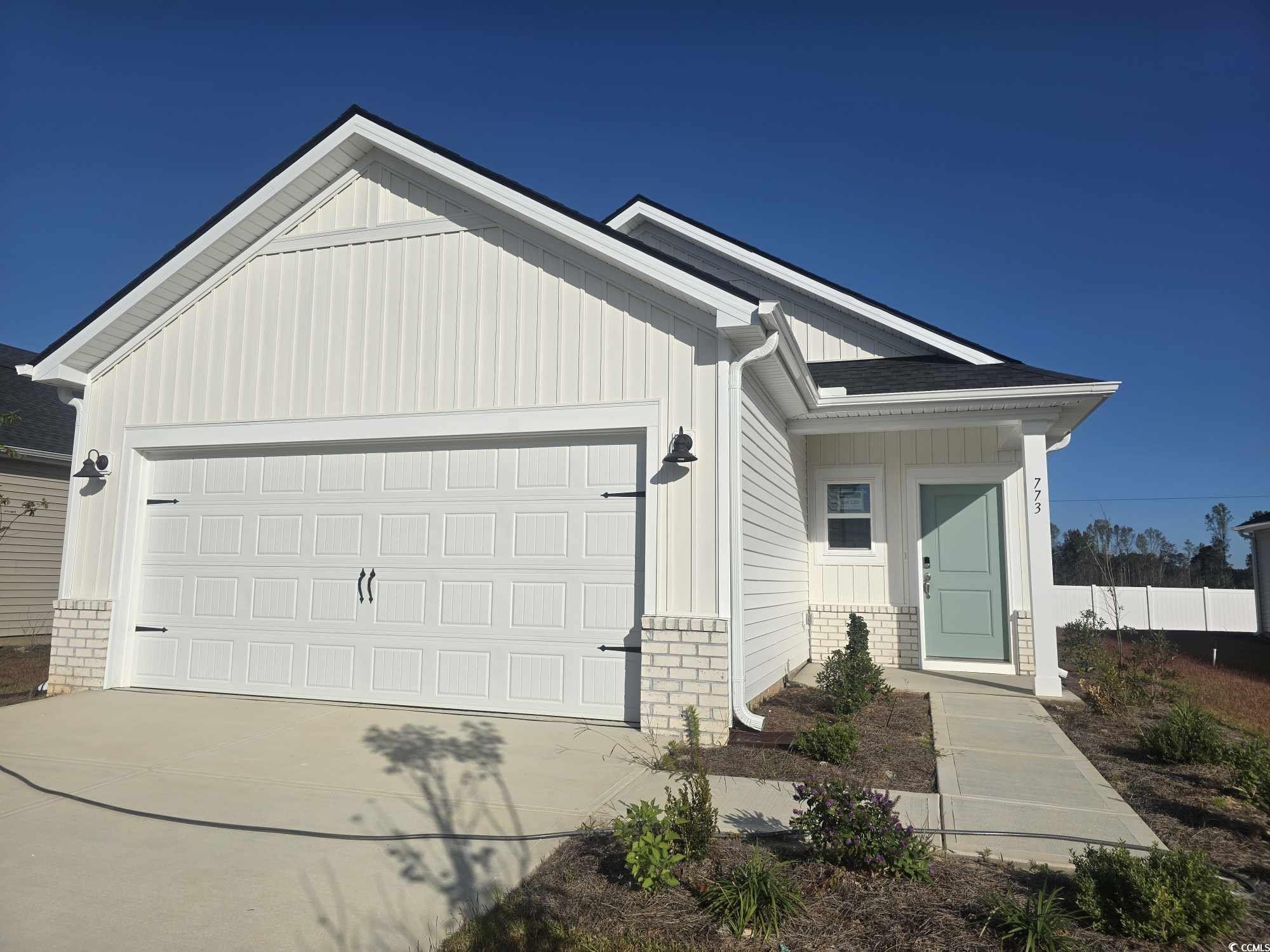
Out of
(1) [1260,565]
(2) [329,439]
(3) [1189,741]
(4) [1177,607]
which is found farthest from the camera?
(4) [1177,607]

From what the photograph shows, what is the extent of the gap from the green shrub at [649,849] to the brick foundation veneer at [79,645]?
6.65m

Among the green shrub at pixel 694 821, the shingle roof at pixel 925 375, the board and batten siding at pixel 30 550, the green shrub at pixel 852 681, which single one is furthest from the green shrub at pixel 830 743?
the board and batten siding at pixel 30 550

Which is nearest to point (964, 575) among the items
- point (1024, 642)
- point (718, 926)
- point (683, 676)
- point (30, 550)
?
point (1024, 642)

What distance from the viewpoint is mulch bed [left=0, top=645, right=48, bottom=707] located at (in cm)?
748

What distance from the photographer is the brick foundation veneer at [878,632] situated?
944 centimetres

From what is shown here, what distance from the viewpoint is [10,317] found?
13.4 meters

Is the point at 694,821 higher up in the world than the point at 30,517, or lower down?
lower down

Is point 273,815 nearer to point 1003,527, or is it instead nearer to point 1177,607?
point 1003,527

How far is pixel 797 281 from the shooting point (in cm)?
1035

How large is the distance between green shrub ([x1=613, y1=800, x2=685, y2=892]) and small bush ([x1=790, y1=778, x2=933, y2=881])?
603 mm

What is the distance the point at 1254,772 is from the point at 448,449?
6.03 metres

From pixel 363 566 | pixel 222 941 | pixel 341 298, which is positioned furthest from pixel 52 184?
pixel 222 941

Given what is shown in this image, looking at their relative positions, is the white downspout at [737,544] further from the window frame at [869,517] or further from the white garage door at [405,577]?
the window frame at [869,517]

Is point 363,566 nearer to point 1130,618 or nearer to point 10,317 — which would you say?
point 10,317
